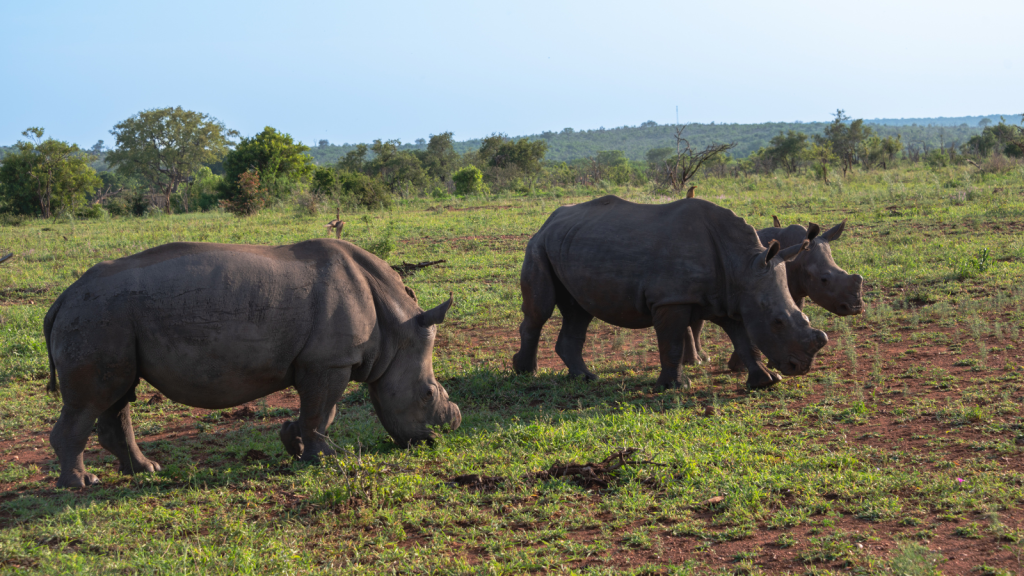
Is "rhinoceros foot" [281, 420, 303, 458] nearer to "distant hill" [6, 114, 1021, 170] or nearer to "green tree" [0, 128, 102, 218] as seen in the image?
"green tree" [0, 128, 102, 218]

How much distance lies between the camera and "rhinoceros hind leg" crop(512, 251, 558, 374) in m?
8.34

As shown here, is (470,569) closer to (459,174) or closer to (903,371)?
(903,371)

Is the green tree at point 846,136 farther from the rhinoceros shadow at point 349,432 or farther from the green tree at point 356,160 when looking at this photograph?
the rhinoceros shadow at point 349,432

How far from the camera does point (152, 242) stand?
17.5 meters

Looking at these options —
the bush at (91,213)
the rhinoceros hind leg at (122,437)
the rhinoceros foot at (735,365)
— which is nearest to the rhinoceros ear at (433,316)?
the rhinoceros hind leg at (122,437)

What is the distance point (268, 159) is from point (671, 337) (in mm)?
28896

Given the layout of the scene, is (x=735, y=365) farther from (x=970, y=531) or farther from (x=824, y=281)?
(x=970, y=531)

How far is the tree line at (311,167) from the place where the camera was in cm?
2855

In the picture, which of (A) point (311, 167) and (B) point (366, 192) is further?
(A) point (311, 167)

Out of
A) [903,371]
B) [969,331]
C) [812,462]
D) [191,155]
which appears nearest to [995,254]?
[969,331]

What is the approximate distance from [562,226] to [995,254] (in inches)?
336

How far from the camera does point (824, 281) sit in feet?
27.3

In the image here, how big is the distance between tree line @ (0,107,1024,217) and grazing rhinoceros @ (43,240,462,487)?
18121 millimetres

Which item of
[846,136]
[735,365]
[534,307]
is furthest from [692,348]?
[846,136]
